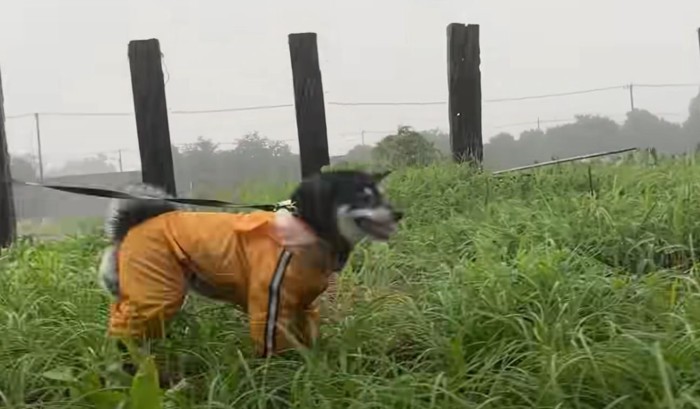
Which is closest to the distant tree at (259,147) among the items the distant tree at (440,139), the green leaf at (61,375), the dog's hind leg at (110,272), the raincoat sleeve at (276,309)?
the distant tree at (440,139)

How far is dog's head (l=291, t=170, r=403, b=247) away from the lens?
2.33 metres

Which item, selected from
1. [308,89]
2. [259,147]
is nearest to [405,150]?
[308,89]

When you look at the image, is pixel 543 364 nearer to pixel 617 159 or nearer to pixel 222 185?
pixel 222 185

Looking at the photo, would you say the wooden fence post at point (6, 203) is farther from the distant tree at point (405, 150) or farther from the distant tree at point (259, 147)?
the distant tree at point (405, 150)

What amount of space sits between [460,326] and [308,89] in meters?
3.22

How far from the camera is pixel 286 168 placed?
15.0 feet

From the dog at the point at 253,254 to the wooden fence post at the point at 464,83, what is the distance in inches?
147

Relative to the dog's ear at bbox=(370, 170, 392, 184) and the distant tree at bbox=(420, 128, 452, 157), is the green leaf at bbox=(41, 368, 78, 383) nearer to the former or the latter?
the dog's ear at bbox=(370, 170, 392, 184)

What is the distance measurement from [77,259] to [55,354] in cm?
140

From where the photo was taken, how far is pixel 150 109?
5129 millimetres

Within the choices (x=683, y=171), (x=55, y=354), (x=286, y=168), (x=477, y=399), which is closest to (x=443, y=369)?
(x=477, y=399)

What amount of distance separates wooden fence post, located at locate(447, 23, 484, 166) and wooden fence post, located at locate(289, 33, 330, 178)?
3.62ft

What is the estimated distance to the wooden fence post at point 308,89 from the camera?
5367mm

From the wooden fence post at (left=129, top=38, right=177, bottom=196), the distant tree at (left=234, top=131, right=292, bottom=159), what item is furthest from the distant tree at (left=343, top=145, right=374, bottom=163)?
the wooden fence post at (left=129, top=38, right=177, bottom=196)
